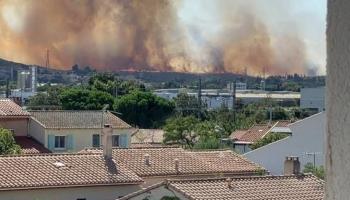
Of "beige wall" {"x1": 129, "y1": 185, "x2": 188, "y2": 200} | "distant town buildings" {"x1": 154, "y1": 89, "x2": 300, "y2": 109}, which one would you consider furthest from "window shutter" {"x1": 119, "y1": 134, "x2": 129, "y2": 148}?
"distant town buildings" {"x1": 154, "y1": 89, "x2": 300, "y2": 109}

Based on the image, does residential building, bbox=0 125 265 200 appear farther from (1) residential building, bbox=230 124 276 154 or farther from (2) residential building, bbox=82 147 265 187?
(1) residential building, bbox=230 124 276 154

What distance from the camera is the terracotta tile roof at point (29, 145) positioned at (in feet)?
119

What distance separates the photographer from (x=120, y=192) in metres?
23.2

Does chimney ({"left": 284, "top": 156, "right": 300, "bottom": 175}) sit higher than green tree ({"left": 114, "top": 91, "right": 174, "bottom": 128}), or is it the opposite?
green tree ({"left": 114, "top": 91, "right": 174, "bottom": 128})

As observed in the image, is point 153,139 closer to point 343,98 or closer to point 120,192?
point 120,192

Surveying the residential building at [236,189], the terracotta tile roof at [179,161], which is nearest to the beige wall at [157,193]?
the residential building at [236,189]

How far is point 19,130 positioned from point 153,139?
34.4 ft

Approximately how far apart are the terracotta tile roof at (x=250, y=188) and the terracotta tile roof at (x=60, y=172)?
2.87m

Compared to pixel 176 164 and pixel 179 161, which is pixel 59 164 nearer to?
pixel 176 164

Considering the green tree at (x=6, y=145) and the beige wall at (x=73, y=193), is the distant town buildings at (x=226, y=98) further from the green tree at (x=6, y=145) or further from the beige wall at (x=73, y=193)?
the beige wall at (x=73, y=193)

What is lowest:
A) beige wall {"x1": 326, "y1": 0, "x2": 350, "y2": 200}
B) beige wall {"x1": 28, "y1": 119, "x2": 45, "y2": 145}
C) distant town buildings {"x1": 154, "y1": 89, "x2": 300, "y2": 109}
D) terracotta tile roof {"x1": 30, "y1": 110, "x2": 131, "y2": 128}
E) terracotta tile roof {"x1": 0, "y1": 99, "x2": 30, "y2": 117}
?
beige wall {"x1": 28, "y1": 119, "x2": 45, "y2": 145}

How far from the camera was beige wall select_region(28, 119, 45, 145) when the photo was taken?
126ft

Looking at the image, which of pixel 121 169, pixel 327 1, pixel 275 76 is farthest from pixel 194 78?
pixel 327 1

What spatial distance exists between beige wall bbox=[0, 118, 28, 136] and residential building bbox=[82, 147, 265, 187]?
12.9 meters
